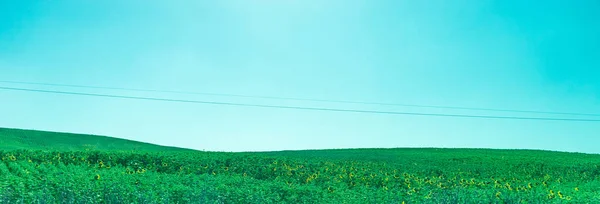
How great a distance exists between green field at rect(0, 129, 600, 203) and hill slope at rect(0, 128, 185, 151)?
15741mm

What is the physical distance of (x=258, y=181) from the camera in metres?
20.9

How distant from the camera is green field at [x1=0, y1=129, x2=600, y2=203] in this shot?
15.4 m

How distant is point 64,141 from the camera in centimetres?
4788

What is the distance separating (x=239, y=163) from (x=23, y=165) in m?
9.36

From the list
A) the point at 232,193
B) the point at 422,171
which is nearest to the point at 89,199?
the point at 232,193

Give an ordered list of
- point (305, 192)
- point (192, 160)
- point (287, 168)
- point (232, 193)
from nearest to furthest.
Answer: point (232, 193)
point (305, 192)
point (287, 168)
point (192, 160)

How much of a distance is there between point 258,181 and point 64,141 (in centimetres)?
3269

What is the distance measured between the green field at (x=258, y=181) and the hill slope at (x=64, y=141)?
51.6ft

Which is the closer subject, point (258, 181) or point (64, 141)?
point (258, 181)

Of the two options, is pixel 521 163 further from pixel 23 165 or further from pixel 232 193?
pixel 23 165

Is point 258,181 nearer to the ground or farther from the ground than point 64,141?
nearer to the ground

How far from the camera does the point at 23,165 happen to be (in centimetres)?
2283

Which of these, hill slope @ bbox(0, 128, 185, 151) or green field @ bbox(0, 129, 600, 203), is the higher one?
hill slope @ bbox(0, 128, 185, 151)

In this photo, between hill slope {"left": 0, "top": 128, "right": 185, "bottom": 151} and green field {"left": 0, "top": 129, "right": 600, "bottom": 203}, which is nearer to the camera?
green field {"left": 0, "top": 129, "right": 600, "bottom": 203}
